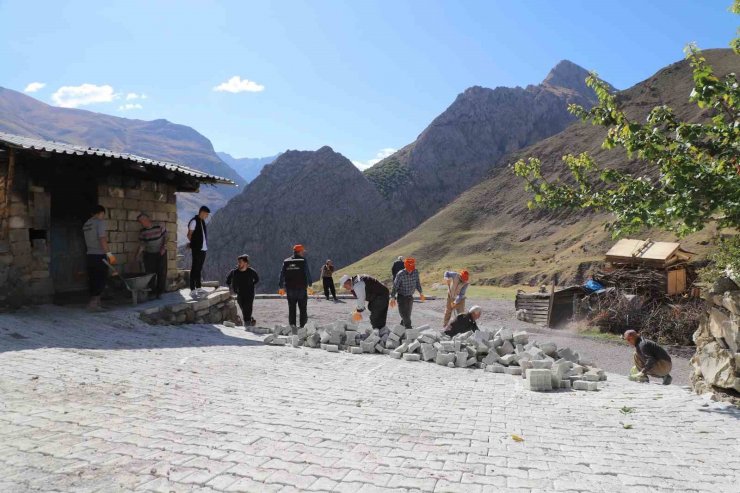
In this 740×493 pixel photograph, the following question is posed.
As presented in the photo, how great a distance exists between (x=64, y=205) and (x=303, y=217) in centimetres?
6173

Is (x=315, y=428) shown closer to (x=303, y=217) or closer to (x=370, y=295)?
(x=370, y=295)

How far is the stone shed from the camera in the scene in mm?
8828

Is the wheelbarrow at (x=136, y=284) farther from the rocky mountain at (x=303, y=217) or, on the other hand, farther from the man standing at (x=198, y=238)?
the rocky mountain at (x=303, y=217)

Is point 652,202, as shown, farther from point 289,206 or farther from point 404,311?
point 289,206

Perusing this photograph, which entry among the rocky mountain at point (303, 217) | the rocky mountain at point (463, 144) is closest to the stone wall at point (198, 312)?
the rocky mountain at point (303, 217)

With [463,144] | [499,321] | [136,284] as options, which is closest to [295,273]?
[136,284]

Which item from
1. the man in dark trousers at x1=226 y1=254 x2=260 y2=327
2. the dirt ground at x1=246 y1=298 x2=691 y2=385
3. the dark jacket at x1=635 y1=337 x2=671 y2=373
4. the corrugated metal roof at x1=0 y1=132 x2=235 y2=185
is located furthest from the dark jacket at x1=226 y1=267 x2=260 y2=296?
the dark jacket at x1=635 y1=337 x2=671 y2=373

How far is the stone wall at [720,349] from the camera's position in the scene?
603 cm

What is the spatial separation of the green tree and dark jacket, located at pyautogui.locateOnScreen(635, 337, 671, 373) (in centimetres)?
287

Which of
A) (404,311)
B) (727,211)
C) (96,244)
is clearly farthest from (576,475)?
(96,244)

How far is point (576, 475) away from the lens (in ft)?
12.1

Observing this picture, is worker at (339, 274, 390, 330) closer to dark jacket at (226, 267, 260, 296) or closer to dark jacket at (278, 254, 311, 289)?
dark jacket at (278, 254, 311, 289)

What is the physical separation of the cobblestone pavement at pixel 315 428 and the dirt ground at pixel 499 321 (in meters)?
5.84

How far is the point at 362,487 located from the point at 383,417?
1.81 meters
